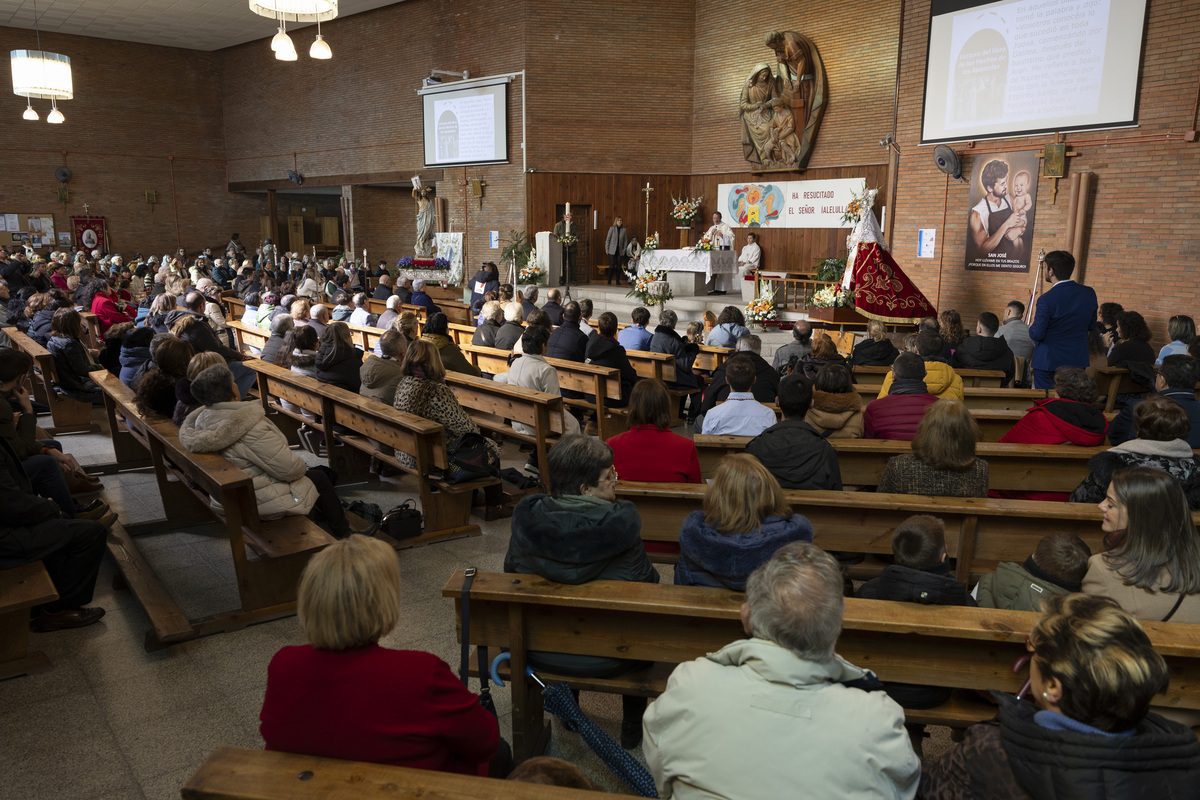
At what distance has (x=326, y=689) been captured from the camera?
182cm

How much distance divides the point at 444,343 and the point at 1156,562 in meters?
5.08

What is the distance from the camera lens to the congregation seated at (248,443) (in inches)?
155

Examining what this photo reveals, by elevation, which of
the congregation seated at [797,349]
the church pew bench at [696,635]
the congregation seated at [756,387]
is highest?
the congregation seated at [797,349]

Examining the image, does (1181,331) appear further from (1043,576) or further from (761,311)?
(1043,576)

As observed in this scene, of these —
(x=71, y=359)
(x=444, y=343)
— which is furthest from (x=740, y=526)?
(x=71, y=359)

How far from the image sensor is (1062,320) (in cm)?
703

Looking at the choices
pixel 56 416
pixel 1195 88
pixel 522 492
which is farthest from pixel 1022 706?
pixel 1195 88

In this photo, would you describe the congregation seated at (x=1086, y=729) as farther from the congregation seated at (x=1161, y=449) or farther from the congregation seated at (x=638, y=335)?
the congregation seated at (x=638, y=335)

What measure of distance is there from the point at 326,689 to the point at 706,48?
54.1 ft

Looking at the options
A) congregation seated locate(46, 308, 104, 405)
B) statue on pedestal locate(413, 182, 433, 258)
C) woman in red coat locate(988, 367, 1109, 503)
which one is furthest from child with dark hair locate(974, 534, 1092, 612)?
statue on pedestal locate(413, 182, 433, 258)

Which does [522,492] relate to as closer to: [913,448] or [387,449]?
[387,449]

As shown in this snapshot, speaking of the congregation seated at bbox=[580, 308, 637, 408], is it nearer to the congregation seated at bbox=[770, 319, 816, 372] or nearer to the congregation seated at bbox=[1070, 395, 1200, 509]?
the congregation seated at bbox=[770, 319, 816, 372]

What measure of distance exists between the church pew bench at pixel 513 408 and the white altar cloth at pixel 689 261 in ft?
25.7

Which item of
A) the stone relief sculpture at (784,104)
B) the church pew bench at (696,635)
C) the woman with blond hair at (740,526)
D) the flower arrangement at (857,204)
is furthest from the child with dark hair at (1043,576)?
the stone relief sculpture at (784,104)
